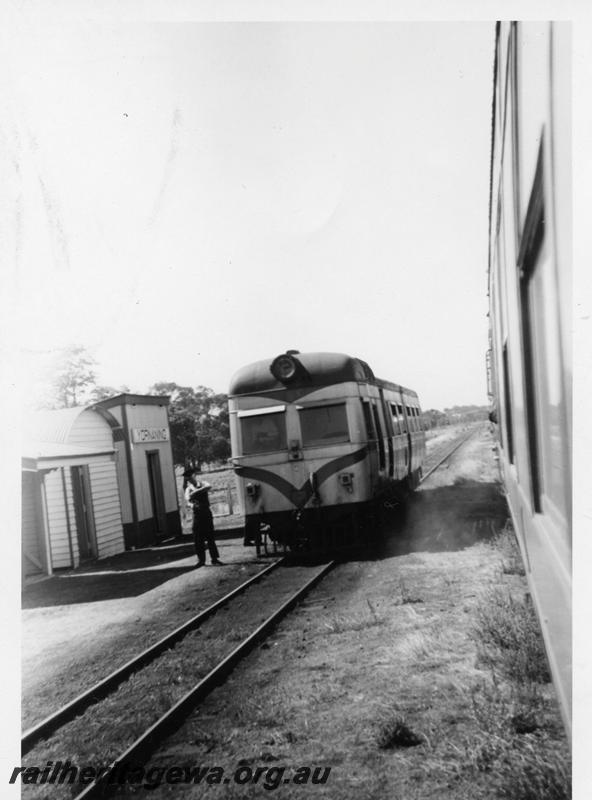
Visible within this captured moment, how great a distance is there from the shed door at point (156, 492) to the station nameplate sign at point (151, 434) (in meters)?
0.15

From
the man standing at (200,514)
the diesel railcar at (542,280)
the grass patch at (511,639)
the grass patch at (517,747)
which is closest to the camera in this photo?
the diesel railcar at (542,280)

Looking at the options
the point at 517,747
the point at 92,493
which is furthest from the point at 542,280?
the point at 92,493

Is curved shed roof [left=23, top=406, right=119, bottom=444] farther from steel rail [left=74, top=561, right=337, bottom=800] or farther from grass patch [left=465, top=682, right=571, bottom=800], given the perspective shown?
grass patch [left=465, top=682, right=571, bottom=800]

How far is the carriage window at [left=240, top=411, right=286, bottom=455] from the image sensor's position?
23.3 ft

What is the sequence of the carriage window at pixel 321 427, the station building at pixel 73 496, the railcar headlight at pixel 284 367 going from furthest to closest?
1. the station building at pixel 73 496
2. the carriage window at pixel 321 427
3. the railcar headlight at pixel 284 367

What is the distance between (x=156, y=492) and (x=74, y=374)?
360 cm

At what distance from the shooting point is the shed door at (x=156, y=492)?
21.5 feet

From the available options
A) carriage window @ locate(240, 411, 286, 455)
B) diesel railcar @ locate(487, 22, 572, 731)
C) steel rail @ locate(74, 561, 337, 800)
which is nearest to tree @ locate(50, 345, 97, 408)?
steel rail @ locate(74, 561, 337, 800)

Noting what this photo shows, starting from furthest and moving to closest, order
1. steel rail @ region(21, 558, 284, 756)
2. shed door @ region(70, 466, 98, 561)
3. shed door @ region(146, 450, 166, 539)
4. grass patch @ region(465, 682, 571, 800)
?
shed door @ region(70, 466, 98, 561)
shed door @ region(146, 450, 166, 539)
steel rail @ region(21, 558, 284, 756)
grass patch @ region(465, 682, 571, 800)

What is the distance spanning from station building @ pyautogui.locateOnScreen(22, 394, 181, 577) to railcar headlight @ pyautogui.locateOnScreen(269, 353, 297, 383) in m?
1.51

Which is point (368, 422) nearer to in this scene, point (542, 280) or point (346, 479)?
point (346, 479)

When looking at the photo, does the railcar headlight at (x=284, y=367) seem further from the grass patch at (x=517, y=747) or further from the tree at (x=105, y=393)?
the grass patch at (x=517, y=747)

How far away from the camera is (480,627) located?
3.66 metres

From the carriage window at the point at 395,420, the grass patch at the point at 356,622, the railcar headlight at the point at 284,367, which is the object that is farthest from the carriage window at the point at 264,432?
the grass patch at the point at 356,622
